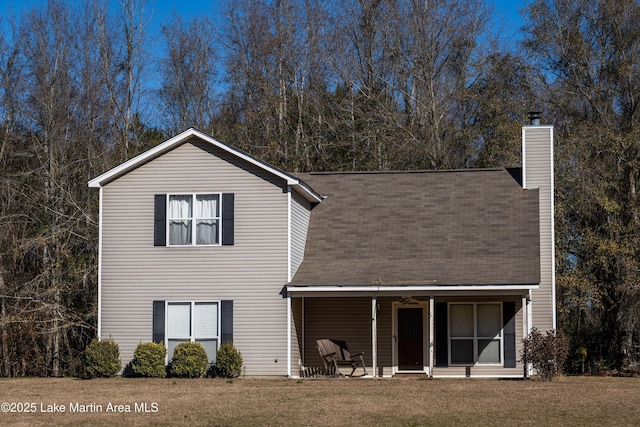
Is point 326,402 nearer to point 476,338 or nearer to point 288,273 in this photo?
point 288,273

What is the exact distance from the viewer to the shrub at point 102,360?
2469 centimetres

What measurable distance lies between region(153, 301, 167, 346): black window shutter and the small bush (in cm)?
74

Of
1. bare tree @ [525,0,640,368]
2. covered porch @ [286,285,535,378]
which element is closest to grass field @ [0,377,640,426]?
covered porch @ [286,285,535,378]

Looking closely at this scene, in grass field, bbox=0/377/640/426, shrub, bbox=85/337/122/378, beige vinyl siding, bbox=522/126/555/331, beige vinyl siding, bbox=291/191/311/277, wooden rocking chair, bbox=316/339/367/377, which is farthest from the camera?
beige vinyl siding, bbox=522/126/555/331

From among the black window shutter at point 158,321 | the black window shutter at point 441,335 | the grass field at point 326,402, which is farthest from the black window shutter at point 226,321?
the black window shutter at point 441,335

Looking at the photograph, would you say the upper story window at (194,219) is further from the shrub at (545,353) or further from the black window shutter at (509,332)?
the shrub at (545,353)

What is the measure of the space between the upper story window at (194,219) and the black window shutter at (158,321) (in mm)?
1580

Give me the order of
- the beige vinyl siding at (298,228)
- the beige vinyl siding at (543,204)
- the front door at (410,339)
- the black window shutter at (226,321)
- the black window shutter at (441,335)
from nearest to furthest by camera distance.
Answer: the black window shutter at (226,321), the beige vinyl siding at (298,228), the black window shutter at (441,335), the front door at (410,339), the beige vinyl siding at (543,204)

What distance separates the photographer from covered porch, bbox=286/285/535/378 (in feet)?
84.2

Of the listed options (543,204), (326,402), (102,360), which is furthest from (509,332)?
(102,360)

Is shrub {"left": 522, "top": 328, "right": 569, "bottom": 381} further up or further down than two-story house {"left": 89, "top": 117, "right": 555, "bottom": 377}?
further down

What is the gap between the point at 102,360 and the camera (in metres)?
24.7

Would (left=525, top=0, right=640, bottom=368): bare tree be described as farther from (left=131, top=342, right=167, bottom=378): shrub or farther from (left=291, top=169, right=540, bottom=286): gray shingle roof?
(left=131, top=342, right=167, bottom=378): shrub

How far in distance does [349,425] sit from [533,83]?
919 inches
